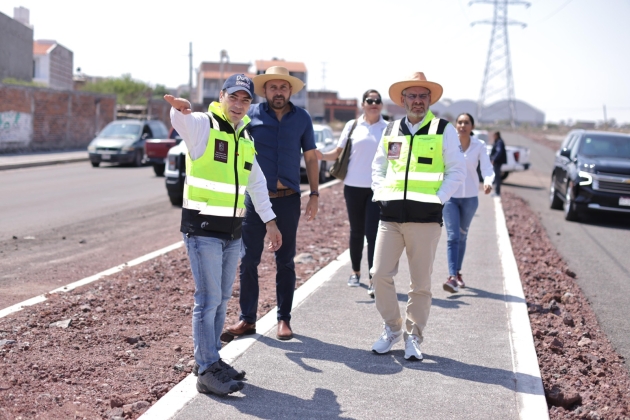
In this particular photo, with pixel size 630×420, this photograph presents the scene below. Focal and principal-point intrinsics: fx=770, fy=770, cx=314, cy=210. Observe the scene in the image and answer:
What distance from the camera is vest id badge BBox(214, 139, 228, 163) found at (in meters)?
4.77

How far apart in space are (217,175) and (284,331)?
70.3 inches

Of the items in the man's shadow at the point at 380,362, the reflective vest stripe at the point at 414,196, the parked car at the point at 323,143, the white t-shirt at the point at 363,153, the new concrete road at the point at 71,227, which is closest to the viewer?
the man's shadow at the point at 380,362

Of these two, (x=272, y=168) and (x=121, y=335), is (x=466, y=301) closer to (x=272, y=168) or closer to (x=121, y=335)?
(x=272, y=168)

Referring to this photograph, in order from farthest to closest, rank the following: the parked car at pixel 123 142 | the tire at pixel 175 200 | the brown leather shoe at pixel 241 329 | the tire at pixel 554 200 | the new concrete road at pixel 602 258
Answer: the parked car at pixel 123 142, the tire at pixel 554 200, the tire at pixel 175 200, the new concrete road at pixel 602 258, the brown leather shoe at pixel 241 329

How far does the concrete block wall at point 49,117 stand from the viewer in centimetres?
3231

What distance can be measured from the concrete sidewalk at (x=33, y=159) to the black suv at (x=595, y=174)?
1757 centimetres

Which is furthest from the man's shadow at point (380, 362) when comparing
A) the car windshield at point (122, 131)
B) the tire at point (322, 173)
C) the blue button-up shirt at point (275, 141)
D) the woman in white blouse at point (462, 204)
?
the car windshield at point (122, 131)

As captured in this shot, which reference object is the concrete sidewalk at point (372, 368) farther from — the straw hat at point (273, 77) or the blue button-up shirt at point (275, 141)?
the straw hat at point (273, 77)

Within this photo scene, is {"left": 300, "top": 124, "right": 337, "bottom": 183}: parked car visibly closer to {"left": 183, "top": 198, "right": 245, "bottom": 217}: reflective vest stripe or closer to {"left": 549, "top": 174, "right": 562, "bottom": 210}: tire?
{"left": 549, "top": 174, "right": 562, "bottom": 210}: tire

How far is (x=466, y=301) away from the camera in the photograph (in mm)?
7680

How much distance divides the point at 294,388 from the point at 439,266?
4803mm

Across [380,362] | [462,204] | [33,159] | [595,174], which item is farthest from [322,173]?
[380,362]

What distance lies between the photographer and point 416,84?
577 centimetres

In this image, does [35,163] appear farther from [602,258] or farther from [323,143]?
[602,258]
